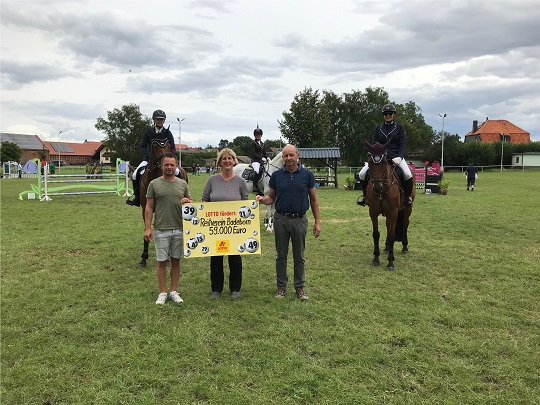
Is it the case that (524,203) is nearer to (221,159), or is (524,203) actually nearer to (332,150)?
(332,150)

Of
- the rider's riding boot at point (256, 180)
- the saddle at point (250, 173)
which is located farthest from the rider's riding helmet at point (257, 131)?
the rider's riding boot at point (256, 180)

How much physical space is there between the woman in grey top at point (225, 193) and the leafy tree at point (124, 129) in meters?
56.2

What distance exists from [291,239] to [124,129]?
5897 centimetres

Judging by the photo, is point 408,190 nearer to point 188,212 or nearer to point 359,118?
point 188,212

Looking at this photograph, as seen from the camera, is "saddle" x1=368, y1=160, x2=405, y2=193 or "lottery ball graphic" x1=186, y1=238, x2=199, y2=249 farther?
"saddle" x1=368, y1=160, x2=405, y2=193

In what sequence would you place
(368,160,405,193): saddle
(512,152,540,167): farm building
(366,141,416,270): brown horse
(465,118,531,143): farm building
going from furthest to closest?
(465,118,531,143): farm building, (512,152,540,167): farm building, (368,160,405,193): saddle, (366,141,416,270): brown horse

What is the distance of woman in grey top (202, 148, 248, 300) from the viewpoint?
5.50 m

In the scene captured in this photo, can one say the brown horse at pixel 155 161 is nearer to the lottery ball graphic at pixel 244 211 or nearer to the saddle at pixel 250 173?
the lottery ball graphic at pixel 244 211

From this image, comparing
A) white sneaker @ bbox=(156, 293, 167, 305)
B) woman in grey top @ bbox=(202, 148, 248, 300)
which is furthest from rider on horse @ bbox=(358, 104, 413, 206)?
white sneaker @ bbox=(156, 293, 167, 305)

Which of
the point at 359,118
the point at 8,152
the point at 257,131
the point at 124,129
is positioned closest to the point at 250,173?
the point at 257,131

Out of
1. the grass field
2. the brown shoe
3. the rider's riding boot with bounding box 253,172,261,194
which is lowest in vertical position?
the grass field

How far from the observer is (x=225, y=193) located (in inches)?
219

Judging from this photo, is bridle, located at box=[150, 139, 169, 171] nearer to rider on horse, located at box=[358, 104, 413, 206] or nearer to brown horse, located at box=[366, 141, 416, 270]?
brown horse, located at box=[366, 141, 416, 270]

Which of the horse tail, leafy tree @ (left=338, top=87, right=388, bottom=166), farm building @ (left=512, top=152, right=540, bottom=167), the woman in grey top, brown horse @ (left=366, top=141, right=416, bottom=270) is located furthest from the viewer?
farm building @ (left=512, top=152, right=540, bottom=167)
